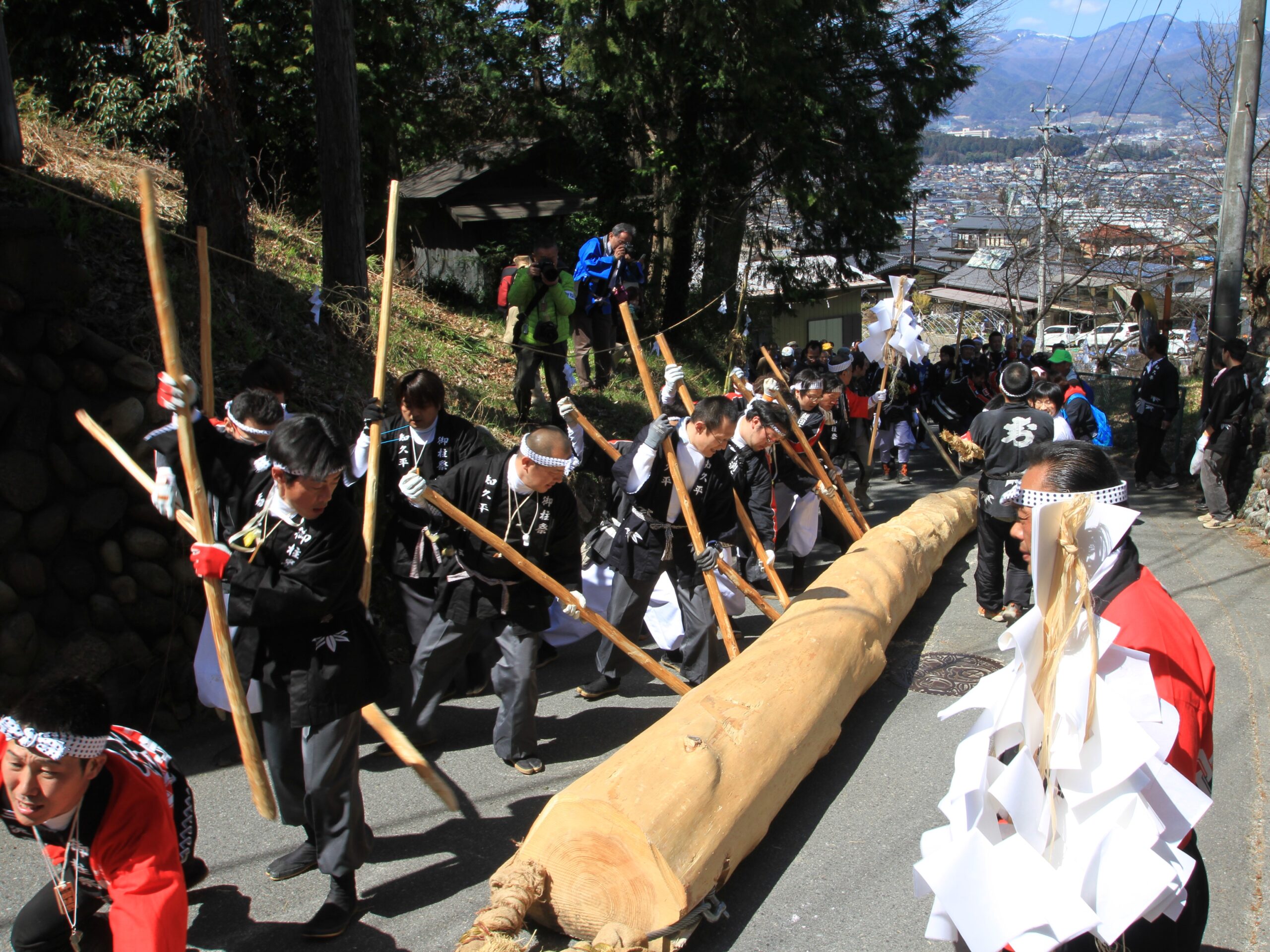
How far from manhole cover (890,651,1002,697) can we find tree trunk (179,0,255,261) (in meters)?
5.91

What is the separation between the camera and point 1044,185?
2861 centimetres

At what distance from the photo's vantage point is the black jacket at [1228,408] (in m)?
9.54

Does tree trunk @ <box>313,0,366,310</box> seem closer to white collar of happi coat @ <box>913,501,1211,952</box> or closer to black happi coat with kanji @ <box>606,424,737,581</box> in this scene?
black happi coat with kanji @ <box>606,424,737,581</box>

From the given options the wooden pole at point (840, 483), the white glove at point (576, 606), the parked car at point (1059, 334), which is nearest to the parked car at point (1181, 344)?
the parked car at point (1059, 334)

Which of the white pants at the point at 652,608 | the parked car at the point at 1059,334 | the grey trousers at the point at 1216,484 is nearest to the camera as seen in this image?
the white pants at the point at 652,608

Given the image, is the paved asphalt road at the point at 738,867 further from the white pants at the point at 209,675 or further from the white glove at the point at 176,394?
the white glove at the point at 176,394

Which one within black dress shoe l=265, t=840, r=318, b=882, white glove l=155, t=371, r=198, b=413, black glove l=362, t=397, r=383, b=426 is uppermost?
white glove l=155, t=371, r=198, b=413

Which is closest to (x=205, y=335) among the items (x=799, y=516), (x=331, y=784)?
(x=331, y=784)

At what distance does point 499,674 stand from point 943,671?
2.94m

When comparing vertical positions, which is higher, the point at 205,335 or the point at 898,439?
the point at 205,335

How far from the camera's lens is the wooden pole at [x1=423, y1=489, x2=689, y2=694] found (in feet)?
13.5

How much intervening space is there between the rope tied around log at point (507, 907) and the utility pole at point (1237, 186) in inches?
397

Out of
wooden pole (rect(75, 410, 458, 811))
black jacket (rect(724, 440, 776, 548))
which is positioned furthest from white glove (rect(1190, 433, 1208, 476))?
wooden pole (rect(75, 410, 458, 811))

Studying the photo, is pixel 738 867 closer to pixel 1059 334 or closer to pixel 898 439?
pixel 898 439
